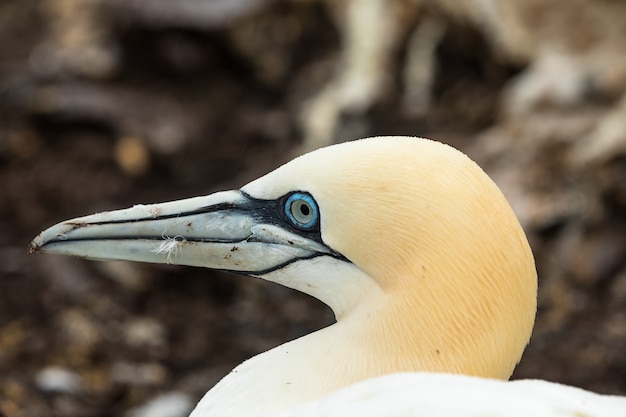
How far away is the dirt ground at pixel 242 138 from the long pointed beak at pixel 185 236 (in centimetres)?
224

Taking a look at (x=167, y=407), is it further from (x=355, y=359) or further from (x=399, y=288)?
(x=399, y=288)

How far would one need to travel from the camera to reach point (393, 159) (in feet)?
8.68

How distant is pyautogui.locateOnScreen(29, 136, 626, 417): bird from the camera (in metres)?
2.53

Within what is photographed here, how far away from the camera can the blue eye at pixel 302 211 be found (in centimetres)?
277

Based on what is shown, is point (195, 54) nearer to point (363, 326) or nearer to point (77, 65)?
point (77, 65)

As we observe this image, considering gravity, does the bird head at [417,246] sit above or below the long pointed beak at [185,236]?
below

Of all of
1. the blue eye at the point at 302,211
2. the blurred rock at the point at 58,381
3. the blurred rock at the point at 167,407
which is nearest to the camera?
the blue eye at the point at 302,211

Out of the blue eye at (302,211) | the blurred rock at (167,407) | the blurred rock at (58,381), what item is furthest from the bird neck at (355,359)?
the blurred rock at (58,381)

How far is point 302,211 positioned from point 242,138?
4536 millimetres

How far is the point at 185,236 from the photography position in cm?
298

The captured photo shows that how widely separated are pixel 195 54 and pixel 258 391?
5086 mm

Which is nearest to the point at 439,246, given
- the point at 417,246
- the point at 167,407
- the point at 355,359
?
the point at 417,246

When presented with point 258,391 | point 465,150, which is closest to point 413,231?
point 258,391

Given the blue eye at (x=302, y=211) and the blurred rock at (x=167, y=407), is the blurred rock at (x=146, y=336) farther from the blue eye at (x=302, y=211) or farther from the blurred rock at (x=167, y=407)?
the blue eye at (x=302, y=211)
